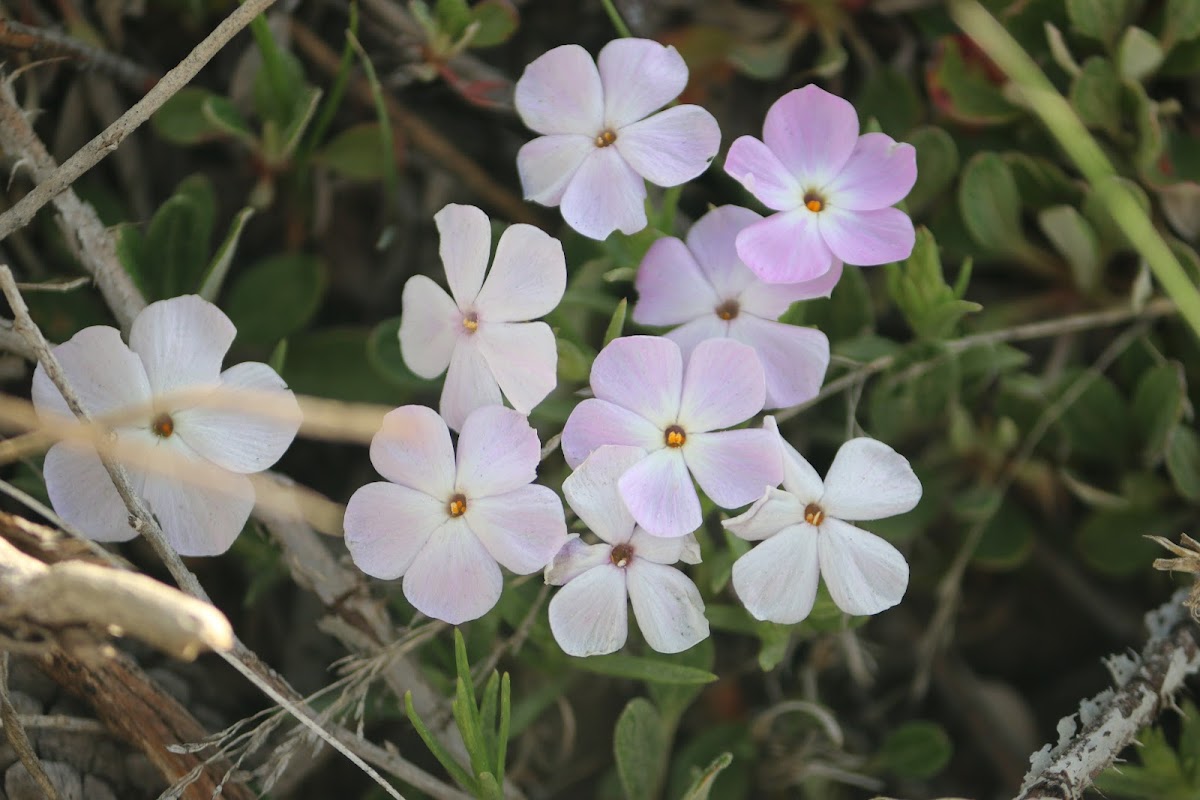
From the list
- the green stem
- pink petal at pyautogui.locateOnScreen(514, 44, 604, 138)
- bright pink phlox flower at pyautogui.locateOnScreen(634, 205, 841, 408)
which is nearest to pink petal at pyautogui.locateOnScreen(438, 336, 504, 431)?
bright pink phlox flower at pyautogui.locateOnScreen(634, 205, 841, 408)

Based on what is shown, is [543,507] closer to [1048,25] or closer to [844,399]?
[844,399]

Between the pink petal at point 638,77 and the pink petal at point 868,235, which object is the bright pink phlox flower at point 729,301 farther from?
the pink petal at point 638,77

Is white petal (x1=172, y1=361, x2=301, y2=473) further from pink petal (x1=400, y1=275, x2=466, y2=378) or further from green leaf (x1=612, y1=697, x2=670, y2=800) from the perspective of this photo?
green leaf (x1=612, y1=697, x2=670, y2=800)

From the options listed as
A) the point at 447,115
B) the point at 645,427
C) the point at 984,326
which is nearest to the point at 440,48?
the point at 447,115

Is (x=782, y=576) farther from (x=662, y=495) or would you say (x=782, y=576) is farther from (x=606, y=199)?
(x=606, y=199)

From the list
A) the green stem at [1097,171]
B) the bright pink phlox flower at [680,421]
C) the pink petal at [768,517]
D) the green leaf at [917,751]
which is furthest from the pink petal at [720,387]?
the green leaf at [917,751]
